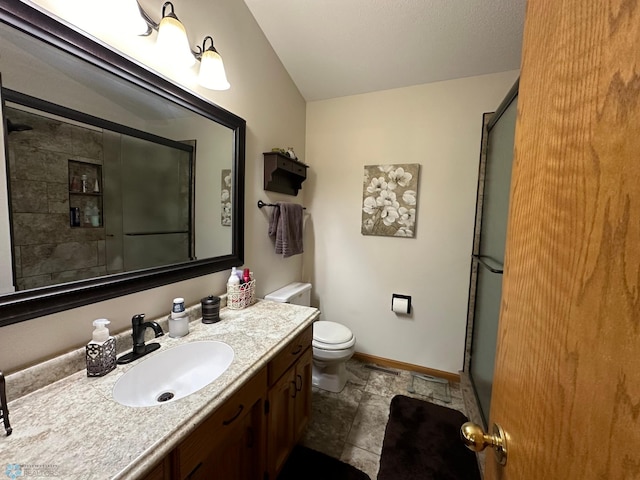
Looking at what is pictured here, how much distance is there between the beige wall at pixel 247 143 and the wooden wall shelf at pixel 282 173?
58mm

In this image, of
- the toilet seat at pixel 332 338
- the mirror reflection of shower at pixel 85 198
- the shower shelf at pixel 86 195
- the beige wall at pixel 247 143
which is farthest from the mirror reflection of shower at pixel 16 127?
the toilet seat at pixel 332 338

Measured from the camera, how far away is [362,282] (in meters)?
2.43

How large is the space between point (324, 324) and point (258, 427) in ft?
3.64

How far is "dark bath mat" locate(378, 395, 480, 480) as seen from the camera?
1.42m

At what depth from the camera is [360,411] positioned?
1.86m

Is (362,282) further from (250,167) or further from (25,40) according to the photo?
(25,40)

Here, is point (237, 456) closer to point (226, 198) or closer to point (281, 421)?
point (281, 421)

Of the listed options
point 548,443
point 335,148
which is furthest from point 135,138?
point 335,148

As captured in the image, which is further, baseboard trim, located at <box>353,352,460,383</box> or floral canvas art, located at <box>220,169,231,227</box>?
baseboard trim, located at <box>353,352,460,383</box>

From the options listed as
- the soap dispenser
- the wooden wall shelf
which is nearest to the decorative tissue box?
the soap dispenser

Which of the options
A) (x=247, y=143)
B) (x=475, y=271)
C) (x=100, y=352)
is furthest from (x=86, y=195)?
(x=475, y=271)

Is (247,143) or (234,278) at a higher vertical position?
(247,143)

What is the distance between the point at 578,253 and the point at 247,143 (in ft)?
5.67

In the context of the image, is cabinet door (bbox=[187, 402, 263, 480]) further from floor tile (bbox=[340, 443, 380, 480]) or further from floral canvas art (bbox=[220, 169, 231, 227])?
floral canvas art (bbox=[220, 169, 231, 227])
